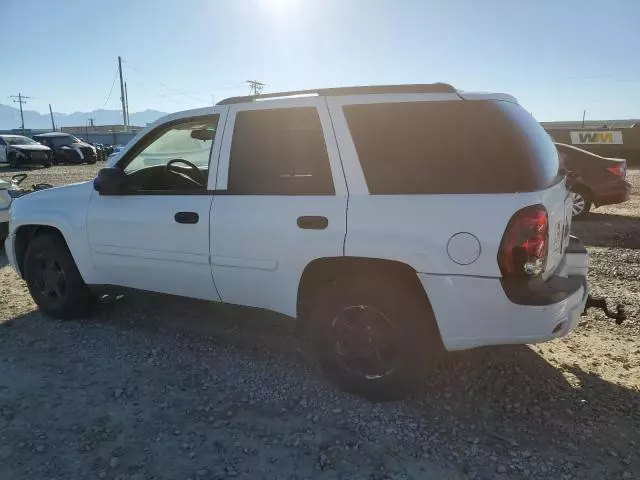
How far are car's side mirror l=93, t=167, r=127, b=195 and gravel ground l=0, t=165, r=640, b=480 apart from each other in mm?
1249

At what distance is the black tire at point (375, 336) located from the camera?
2.90m

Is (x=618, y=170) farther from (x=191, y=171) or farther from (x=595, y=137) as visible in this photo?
(x=595, y=137)

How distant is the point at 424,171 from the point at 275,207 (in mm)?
976

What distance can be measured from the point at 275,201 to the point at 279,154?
1.13 ft

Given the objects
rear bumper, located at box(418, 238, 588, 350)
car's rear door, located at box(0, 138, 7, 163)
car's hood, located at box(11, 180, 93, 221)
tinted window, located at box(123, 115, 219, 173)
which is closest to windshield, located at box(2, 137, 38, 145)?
car's rear door, located at box(0, 138, 7, 163)

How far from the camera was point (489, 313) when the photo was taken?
2713 mm

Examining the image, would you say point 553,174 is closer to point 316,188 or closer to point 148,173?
point 316,188

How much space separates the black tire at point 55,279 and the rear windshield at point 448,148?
2.92 m

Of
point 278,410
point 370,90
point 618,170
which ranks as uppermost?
point 370,90

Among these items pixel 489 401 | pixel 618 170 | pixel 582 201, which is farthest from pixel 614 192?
pixel 489 401

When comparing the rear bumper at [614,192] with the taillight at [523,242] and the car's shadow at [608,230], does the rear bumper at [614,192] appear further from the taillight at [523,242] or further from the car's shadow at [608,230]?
the taillight at [523,242]

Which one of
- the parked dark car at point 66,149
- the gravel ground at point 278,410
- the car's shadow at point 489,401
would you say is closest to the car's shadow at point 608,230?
the gravel ground at point 278,410

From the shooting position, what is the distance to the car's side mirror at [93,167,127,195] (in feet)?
12.2

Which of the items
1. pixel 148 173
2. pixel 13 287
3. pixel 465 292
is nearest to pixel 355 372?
pixel 465 292
